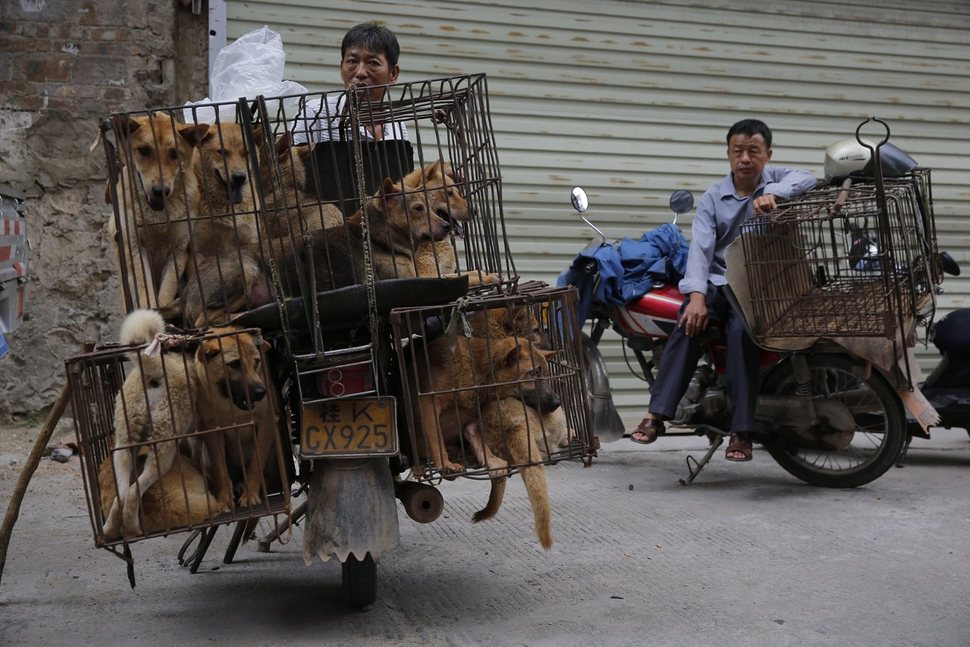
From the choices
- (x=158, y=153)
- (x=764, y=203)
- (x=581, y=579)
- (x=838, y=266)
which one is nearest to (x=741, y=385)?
(x=838, y=266)

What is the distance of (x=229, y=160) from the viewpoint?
349 cm

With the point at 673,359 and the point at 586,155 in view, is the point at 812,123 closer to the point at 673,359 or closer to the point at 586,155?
the point at 586,155

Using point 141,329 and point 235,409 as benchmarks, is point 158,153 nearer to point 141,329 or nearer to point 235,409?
point 141,329

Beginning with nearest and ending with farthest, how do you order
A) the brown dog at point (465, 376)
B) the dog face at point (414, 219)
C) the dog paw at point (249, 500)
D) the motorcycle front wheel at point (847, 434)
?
the dog paw at point (249, 500)
the brown dog at point (465, 376)
the dog face at point (414, 219)
the motorcycle front wheel at point (847, 434)

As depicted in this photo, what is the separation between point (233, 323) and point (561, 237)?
498 cm

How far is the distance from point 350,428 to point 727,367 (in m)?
2.85

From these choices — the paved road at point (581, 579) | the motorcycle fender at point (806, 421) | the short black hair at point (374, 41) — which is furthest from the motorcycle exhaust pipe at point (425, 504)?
the motorcycle fender at point (806, 421)

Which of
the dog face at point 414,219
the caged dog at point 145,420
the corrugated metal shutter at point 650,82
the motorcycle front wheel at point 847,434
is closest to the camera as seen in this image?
the caged dog at point 145,420

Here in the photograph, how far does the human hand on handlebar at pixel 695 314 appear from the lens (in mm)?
5348

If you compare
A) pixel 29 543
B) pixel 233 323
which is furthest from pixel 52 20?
pixel 233 323

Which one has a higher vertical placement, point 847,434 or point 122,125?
point 122,125

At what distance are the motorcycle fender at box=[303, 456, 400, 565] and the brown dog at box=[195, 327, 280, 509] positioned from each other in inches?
7.6

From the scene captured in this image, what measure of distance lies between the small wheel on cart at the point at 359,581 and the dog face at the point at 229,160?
1343 millimetres

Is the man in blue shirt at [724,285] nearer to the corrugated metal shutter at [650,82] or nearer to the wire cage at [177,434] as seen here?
the corrugated metal shutter at [650,82]
